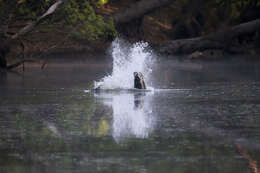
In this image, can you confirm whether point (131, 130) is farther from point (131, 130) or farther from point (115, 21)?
point (115, 21)

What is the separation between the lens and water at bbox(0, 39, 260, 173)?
7492 mm

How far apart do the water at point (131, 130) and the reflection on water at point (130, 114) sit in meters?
0.01

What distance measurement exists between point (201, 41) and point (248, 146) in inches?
1167

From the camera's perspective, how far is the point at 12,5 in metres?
21.6

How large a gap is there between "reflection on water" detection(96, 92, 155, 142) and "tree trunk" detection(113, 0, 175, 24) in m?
19.3

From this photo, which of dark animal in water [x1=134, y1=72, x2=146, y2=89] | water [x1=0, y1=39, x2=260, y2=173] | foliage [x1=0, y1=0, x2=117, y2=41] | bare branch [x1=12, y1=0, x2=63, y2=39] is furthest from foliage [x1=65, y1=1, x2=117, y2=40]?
dark animal in water [x1=134, y1=72, x2=146, y2=89]

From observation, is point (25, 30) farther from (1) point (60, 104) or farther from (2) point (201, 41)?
(2) point (201, 41)

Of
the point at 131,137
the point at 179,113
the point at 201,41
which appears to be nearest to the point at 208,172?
the point at 131,137

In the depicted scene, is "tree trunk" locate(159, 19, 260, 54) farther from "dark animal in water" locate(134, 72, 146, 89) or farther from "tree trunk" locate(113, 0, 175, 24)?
"dark animal in water" locate(134, 72, 146, 89)

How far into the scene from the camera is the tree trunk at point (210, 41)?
124 feet

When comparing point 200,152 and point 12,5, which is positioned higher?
point 12,5

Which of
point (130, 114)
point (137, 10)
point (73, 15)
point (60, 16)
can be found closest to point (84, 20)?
point (73, 15)

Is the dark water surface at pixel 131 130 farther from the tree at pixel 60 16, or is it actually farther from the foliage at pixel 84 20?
the foliage at pixel 84 20

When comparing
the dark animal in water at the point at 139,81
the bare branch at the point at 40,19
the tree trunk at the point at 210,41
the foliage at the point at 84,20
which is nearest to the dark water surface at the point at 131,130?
the dark animal in water at the point at 139,81
